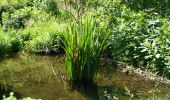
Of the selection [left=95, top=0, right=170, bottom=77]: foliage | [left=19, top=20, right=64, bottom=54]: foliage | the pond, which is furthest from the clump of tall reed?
[left=19, top=20, right=64, bottom=54]: foliage

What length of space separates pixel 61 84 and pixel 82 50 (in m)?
0.78

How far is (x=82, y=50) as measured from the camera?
663cm

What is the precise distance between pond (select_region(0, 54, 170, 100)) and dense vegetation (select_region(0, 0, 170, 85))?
0.31 m

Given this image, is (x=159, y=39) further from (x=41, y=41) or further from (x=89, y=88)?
(x=41, y=41)

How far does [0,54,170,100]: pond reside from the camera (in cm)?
642

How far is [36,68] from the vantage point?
320 inches

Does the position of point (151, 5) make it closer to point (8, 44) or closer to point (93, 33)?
point (93, 33)

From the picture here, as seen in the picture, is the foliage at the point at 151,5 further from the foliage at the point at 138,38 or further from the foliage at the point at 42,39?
the foliage at the point at 42,39

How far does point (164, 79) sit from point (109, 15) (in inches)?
92.3

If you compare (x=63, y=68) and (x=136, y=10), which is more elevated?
(x=136, y=10)

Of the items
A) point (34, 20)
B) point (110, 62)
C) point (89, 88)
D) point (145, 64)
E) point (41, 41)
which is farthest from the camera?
point (34, 20)

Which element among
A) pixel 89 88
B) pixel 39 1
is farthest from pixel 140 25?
pixel 39 1

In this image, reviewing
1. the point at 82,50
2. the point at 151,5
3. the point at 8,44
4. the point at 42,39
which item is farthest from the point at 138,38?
the point at 8,44

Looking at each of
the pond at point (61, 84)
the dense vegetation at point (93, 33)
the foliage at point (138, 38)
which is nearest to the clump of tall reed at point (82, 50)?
the dense vegetation at point (93, 33)
